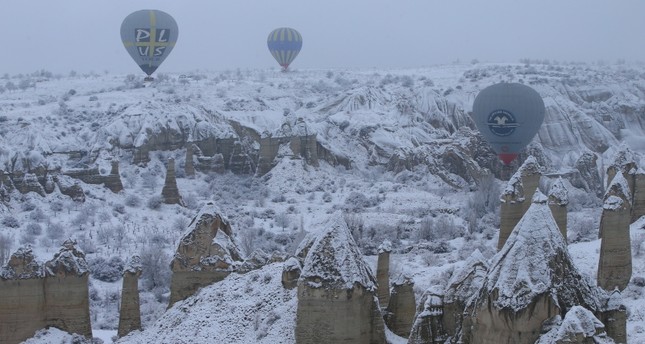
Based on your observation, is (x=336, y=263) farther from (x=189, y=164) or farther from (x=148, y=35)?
(x=148, y=35)

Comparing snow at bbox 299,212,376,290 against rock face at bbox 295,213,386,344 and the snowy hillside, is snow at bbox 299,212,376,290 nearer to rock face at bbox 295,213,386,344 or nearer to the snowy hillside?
rock face at bbox 295,213,386,344

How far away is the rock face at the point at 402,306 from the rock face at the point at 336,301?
1.48m

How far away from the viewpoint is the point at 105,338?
2195 centimetres

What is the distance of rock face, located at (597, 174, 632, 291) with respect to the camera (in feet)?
68.8

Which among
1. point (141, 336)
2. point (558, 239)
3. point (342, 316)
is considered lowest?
point (141, 336)

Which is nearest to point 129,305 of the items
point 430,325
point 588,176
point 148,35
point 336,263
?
point 336,263

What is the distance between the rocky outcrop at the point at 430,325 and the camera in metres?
12.4

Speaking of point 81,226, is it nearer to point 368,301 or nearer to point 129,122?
point 129,122

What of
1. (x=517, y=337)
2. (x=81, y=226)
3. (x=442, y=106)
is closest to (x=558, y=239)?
(x=517, y=337)

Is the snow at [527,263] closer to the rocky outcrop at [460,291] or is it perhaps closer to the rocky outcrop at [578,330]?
the rocky outcrop at [578,330]

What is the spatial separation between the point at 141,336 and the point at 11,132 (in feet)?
124

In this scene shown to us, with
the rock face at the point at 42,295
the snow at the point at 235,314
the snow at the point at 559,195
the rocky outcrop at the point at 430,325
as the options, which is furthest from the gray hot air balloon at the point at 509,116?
the rocky outcrop at the point at 430,325

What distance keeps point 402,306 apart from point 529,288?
5087 mm

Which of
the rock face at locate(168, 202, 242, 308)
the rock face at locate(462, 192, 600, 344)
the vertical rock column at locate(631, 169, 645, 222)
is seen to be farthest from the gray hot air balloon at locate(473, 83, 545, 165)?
the rock face at locate(462, 192, 600, 344)
